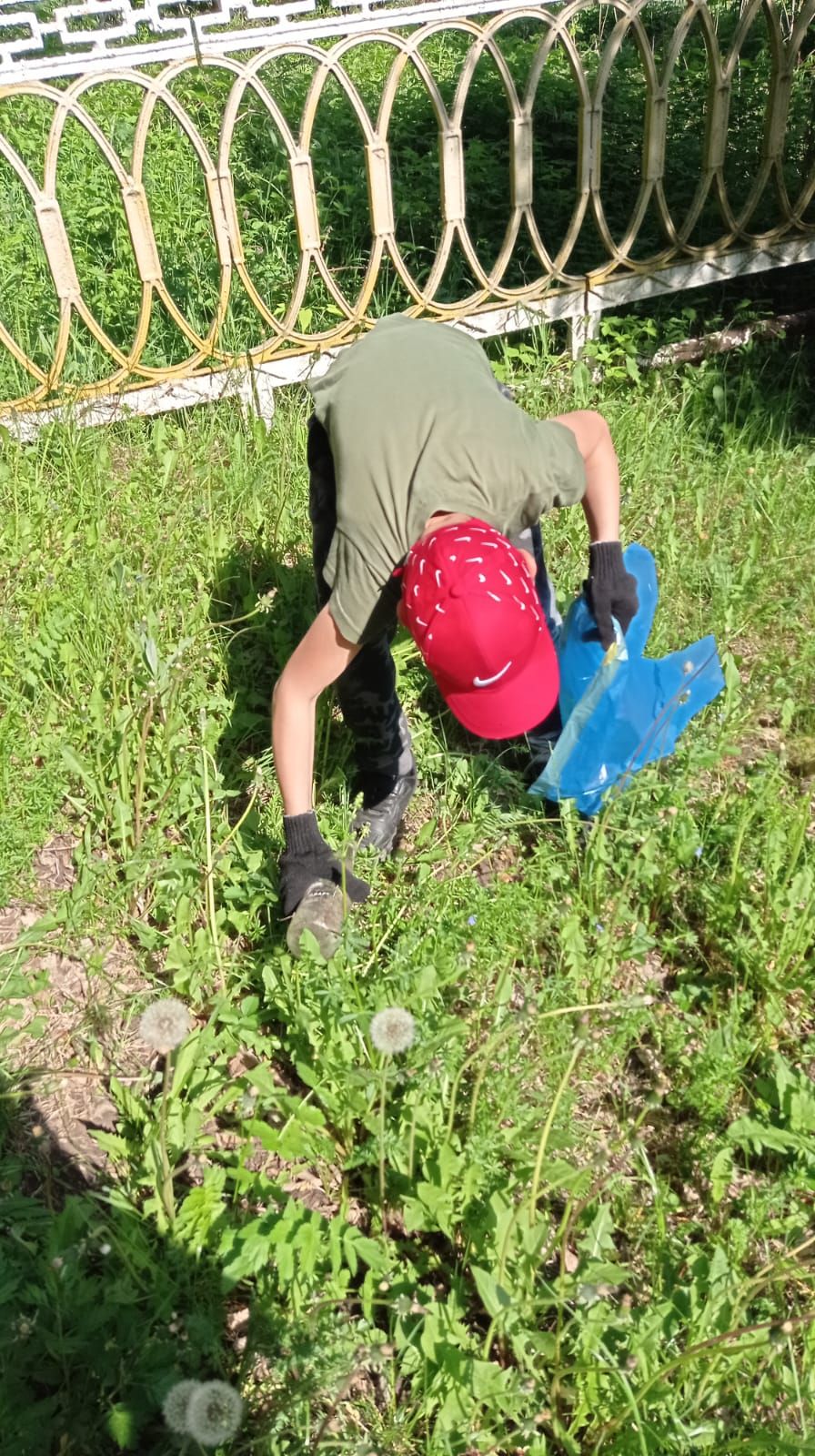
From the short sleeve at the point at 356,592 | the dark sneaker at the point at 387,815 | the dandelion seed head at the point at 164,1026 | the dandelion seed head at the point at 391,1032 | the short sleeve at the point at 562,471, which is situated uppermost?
the short sleeve at the point at 562,471

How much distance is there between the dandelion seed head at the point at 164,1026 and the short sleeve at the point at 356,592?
33.1 inches

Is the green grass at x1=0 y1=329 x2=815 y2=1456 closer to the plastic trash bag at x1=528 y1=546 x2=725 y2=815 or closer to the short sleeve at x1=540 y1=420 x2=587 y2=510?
the plastic trash bag at x1=528 y1=546 x2=725 y2=815

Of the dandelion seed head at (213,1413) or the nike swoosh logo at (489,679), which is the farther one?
the nike swoosh logo at (489,679)

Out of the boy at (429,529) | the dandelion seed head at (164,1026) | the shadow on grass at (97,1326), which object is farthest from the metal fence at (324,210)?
the shadow on grass at (97,1326)

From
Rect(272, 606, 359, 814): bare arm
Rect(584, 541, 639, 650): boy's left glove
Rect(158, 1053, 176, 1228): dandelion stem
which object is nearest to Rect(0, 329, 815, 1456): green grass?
Rect(158, 1053, 176, 1228): dandelion stem

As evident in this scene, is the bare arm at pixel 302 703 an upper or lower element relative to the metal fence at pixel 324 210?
lower

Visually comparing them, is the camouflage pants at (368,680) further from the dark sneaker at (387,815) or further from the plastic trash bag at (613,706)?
the plastic trash bag at (613,706)

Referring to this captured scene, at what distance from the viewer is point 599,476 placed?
7.91 feet

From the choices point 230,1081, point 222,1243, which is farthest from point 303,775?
point 222,1243

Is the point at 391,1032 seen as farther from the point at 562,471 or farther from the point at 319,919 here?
the point at 562,471

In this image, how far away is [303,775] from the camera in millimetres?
2123

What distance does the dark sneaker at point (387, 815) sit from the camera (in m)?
2.55

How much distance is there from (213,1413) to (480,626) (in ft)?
3.92

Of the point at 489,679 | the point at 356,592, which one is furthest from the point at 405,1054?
the point at 356,592
